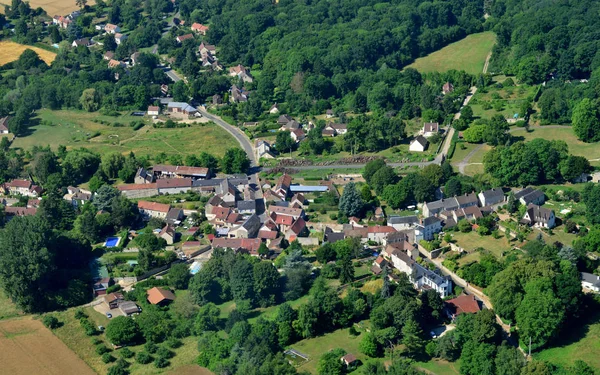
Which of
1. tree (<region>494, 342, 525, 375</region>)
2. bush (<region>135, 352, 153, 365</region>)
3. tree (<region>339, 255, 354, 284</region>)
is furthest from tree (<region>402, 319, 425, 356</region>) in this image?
bush (<region>135, 352, 153, 365</region>)

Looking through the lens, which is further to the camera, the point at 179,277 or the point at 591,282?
the point at 179,277

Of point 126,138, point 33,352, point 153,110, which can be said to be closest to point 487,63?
point 153,110

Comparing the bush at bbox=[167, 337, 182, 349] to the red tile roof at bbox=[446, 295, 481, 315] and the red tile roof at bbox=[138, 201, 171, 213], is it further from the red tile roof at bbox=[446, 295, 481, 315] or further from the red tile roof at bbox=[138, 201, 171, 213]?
the red tile roof at bbox=[138, 201, 171, 213]

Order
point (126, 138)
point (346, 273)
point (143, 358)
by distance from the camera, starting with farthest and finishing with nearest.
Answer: point (126, 138)
point (346, 273)
point (143, 358)

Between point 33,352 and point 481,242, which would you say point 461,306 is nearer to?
point 481,242

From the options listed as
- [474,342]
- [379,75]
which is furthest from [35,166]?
[474,342]

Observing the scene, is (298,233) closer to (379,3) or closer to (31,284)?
(31,284)

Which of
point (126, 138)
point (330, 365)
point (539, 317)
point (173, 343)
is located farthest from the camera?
point (126, 138)
